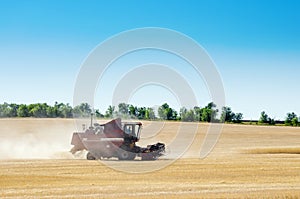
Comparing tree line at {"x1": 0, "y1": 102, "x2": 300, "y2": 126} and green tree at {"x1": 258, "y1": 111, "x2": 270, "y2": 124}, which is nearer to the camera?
tree line at {"x1": 0, "y1": 102, "x2": 300, "y2": 126}

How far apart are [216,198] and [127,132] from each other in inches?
578

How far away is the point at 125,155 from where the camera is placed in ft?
94.4

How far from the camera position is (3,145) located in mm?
39062

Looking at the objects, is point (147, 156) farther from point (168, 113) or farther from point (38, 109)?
point (38, 109)

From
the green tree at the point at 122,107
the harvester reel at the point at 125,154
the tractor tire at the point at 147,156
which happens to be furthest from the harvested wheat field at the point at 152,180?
the green tree at the point at 122,107

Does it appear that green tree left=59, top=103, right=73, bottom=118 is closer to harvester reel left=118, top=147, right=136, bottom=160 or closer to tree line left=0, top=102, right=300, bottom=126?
tree line left=0, top=102, right=300, bottom=126

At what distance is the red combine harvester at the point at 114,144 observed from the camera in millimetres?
28562

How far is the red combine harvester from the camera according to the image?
1125 inches

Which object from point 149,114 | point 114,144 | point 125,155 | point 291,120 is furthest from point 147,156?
point 291,120

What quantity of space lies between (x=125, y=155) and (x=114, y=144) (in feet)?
2.88

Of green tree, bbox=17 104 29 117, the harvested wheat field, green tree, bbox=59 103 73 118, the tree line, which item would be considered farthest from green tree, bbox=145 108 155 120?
green tree, bbox=17 104 29 117

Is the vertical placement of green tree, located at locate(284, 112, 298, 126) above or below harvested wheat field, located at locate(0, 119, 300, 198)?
above

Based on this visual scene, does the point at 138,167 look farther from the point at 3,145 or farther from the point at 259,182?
the point at 3,145

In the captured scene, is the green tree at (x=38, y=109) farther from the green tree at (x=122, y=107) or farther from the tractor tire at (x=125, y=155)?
the tractor tire at (x=125, y=155)
